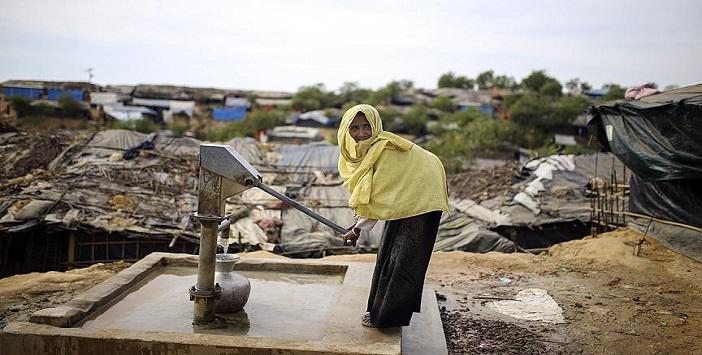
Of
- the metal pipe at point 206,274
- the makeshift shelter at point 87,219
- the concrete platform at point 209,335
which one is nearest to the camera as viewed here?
the concrete platform at point 209,335

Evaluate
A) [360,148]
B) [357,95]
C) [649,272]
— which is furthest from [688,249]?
→ [357,95]

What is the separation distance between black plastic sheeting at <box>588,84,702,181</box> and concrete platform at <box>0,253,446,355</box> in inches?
163

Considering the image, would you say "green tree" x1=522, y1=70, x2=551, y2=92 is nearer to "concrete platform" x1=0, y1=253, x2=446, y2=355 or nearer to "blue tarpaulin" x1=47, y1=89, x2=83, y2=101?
"blue tarpaulin" x1=47, y1=89, x2=83, y2=101

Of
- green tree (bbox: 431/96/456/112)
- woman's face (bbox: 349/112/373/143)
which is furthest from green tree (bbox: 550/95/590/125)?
woman's face (bbox: 349/112/373/143)

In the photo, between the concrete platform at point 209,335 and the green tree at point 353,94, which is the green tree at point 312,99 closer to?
the green tree at point 353,94

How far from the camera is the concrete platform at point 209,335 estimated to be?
2.91 m

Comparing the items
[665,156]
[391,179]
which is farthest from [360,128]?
[665,156]

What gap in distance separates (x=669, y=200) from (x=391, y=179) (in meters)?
5.99

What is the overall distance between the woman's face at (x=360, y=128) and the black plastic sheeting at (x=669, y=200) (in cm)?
560

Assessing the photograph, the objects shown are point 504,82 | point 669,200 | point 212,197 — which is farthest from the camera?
point 504,82

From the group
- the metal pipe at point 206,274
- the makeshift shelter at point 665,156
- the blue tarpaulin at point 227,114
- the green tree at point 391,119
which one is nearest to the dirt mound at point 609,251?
the makeshift shelter at point 665,156

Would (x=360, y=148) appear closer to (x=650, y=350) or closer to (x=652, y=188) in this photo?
(x=650, y=350)

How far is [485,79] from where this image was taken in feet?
188

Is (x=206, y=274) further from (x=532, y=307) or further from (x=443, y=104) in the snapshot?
(x=443, y=104)
